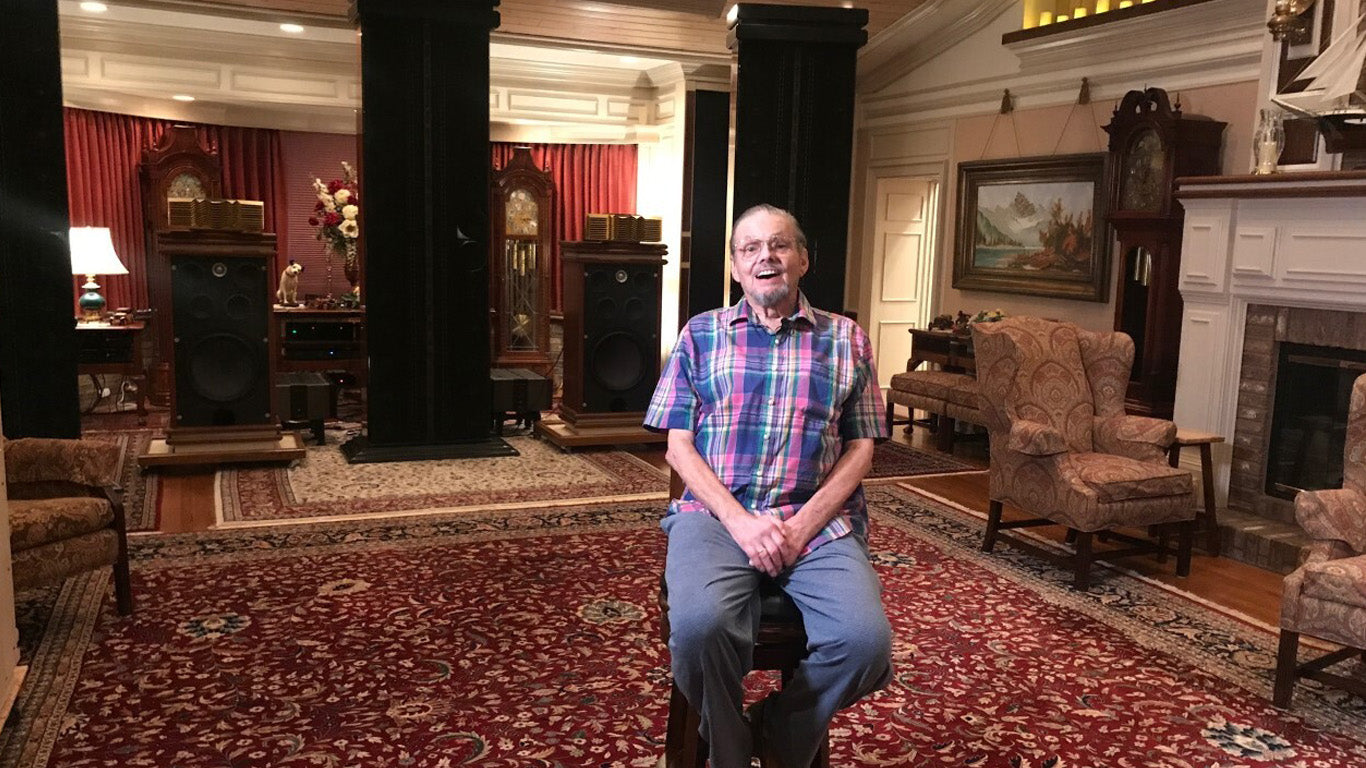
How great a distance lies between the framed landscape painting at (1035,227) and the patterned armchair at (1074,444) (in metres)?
2.08

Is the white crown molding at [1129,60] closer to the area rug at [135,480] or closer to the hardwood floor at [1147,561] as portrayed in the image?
the hardwood floor at [1147,561]

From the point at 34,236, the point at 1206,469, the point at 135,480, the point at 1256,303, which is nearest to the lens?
the point at 34,236

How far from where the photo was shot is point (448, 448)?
5.72 meters

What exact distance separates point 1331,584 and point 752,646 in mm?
1796

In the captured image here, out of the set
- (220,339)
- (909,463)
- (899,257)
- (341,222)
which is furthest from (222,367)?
(899,257)

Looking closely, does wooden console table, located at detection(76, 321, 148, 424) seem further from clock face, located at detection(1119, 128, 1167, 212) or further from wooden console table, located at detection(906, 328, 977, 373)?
clock face, located at detection(1119, 128, 1167, 212)

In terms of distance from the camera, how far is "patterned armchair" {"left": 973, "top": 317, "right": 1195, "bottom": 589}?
3.91 m

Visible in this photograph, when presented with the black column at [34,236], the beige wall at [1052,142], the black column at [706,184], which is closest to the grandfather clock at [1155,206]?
the beige wall at [1052,142]

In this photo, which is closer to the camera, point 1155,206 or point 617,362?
point 1155,206

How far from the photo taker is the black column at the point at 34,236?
3.88 meters

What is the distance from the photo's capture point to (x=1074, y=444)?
4336 mm

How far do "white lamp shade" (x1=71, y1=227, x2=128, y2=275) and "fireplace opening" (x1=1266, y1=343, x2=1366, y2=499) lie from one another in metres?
6.11

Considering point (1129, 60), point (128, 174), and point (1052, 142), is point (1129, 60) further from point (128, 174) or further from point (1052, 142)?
point (128, 174)

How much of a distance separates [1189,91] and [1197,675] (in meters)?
3.80
